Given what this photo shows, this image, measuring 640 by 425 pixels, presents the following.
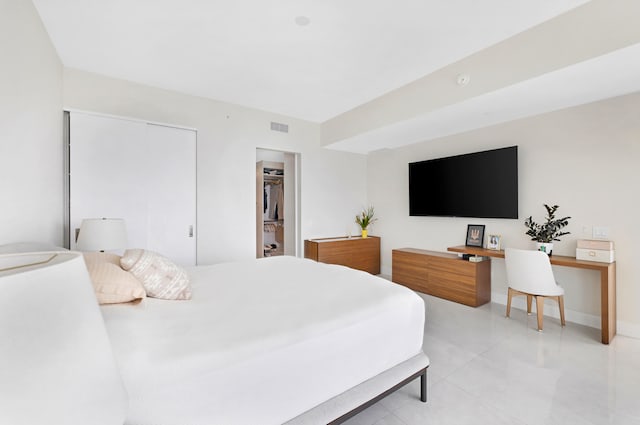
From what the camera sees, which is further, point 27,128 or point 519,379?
point 519,379

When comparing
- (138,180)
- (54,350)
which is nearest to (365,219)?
(138,180)

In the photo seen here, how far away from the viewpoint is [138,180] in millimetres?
3393

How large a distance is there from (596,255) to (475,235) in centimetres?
131

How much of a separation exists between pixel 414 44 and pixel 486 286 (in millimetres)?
3146

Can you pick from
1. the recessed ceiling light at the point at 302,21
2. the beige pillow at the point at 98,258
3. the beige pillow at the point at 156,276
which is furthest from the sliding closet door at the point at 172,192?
the recessed ceiling light at the point at 302,21

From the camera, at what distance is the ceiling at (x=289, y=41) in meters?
2.23

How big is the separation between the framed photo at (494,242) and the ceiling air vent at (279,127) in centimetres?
341

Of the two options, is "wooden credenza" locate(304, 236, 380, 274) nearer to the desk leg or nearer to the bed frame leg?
the bed frame leg

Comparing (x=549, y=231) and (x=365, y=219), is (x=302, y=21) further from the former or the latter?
(x=365, y=219)

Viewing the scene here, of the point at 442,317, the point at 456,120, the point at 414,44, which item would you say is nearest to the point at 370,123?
the point at 456,120

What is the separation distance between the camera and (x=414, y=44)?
2697 millimetres

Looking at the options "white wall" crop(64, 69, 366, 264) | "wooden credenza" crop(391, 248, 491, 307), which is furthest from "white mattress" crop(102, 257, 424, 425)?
"wooden credenza" crop(391, 248, 491, 307)

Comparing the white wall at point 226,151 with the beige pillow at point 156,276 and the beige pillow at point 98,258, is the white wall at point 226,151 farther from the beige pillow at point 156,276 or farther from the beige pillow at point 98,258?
the beige pillow at point 156,276

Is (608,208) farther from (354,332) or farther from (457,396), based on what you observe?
(354,332)
